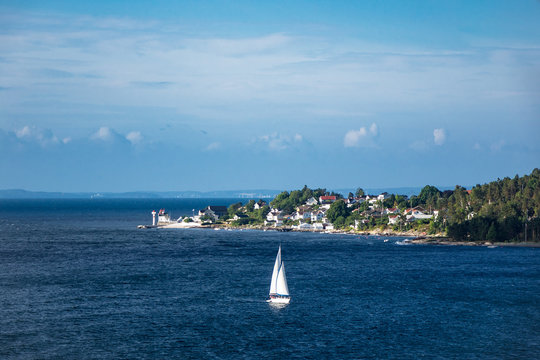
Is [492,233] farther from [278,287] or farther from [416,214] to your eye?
[278,287]

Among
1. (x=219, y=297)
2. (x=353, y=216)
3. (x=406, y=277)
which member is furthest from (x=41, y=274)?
(x=353, y=216)

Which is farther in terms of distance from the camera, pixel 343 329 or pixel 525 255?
pixel 525 255

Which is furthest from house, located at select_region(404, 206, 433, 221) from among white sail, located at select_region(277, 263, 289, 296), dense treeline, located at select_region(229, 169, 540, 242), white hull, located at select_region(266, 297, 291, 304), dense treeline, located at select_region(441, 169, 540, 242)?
white hull, located at select_region(266, 297, 291, 304)

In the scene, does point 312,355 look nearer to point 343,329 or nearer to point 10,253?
point 343,329

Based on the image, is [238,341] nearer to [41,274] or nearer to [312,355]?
[312,355]

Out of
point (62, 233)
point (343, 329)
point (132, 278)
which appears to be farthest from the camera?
point (62, 233)

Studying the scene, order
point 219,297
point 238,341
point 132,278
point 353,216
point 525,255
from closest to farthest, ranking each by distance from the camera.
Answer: point 238,341
point 219,297
point 132,278
point 525,255
point 353,216

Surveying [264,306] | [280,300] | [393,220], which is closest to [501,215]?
[393,220]

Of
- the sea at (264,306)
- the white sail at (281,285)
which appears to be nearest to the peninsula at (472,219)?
the sea at (264,306)
